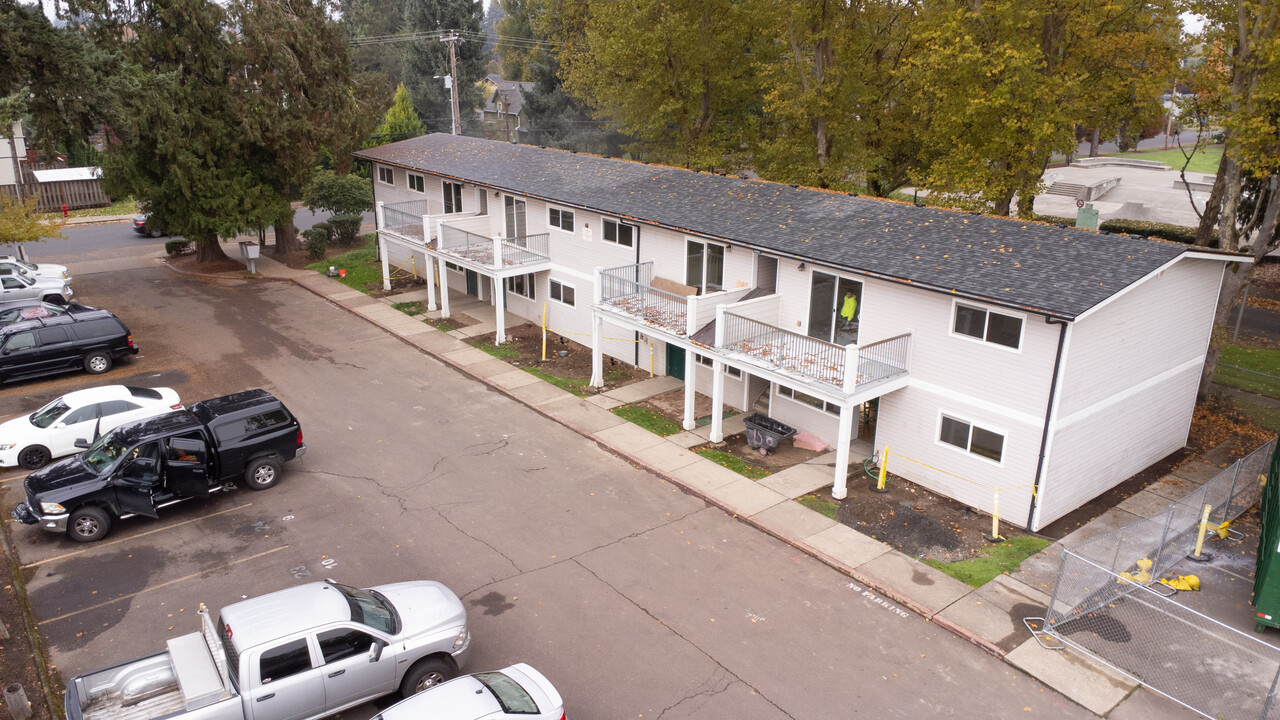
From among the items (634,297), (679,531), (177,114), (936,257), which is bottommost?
(679,531)

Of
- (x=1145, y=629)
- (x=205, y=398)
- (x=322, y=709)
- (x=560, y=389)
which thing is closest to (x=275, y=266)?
(x=205, y=398)

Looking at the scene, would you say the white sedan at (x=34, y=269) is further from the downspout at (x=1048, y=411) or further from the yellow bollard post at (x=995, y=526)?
the downspout at (x=1048, y=411)

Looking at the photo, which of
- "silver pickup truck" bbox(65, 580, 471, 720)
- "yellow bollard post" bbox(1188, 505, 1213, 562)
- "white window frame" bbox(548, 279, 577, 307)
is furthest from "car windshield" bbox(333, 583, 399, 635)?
"white window frame" bbox(548, 279, 577, 307)

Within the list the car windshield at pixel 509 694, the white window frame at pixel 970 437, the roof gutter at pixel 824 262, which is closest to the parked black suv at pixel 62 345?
the roof gutter at pixel 824 262

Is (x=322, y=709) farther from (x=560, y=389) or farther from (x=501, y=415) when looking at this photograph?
(x=560, y=389)

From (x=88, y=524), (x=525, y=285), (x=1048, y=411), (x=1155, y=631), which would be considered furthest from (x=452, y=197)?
(x=1155, y=631)

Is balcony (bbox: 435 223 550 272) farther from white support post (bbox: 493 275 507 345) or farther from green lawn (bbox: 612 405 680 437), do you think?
green lawn (bbox: 612 405 680 437)

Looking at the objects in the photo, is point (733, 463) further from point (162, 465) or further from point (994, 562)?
point (162, 465)
